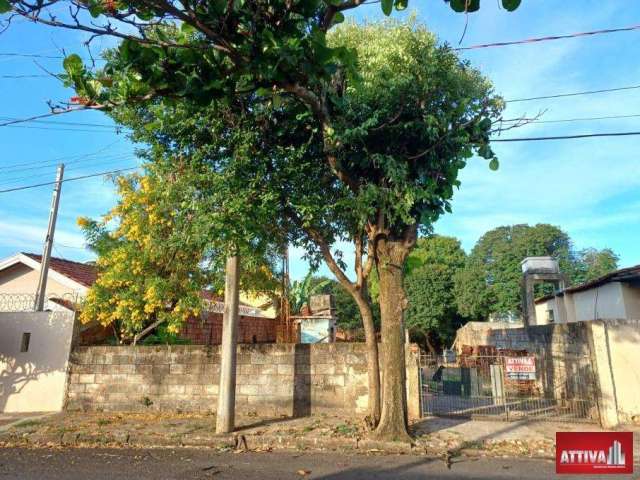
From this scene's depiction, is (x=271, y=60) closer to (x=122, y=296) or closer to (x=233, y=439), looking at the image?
(x=233, y=439)

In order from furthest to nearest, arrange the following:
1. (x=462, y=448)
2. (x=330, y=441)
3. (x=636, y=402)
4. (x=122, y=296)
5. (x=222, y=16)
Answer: (x=122, y=296)
(x=636, y=402)
(x=330, y=441)
(x=462, y=448)
(x=222, y=16)

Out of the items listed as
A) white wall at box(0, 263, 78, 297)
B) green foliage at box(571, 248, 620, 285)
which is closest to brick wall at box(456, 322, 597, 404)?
white wall at box(0, 263, 78, 297)

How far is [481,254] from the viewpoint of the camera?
1342 inches

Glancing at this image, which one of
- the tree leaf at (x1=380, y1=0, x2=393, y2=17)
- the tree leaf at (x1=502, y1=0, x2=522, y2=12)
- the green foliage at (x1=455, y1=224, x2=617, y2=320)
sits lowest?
the tree leaf at (x1=502, y1=0, x2=522, y2=12)

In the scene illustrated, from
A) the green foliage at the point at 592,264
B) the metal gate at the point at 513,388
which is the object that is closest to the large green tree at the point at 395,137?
the metal gate at the point at 513,388

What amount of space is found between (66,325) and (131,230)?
113 inches

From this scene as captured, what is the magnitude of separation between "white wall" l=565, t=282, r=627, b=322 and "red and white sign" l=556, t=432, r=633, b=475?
1160cm

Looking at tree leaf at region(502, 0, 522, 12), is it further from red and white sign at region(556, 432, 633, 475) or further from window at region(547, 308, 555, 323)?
window at region(547, 308, 555, 323)

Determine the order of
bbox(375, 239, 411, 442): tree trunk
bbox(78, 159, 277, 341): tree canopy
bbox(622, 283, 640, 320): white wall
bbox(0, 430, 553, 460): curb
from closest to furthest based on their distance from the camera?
bbox(0, 430, 553, 460): curb, bbox(375, 239, 411, 442): tree trunk, bbox(78, 159, 277, 341): tree canopy, bbox(622, 283, 640, 320): white wall

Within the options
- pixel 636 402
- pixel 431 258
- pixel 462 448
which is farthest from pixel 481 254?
pixel 462 448

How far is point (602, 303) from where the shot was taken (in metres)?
14.1

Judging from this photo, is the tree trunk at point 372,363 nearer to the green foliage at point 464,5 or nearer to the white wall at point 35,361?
the green foliage at point 464,5

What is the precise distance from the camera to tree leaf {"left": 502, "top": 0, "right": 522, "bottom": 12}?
274 cm

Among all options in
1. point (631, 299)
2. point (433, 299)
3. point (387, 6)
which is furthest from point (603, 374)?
point (433, 299)
